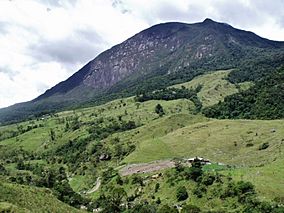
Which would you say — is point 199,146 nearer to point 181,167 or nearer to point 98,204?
point 181,167

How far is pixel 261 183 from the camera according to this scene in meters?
98.9

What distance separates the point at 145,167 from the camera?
144375 mm

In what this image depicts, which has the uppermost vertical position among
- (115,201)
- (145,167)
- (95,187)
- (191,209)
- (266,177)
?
(266,177)

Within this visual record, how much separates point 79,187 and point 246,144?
66.0m

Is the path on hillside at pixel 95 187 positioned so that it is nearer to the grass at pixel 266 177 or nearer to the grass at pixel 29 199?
the grass at pixel 266 177

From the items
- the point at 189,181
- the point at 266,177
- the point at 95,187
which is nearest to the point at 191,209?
the point at 189,181

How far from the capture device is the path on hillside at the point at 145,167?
453ft

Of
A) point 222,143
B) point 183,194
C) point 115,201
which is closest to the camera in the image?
point 183,194

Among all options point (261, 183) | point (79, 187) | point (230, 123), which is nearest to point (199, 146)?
point (230, 123)

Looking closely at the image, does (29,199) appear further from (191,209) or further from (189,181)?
(189,181)

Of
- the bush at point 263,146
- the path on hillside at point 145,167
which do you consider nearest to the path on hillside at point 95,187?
the path on hillside at point 145,167

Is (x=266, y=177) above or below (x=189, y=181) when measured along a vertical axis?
above

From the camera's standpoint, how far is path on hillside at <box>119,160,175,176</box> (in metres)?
138

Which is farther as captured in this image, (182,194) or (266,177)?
(182,194)
